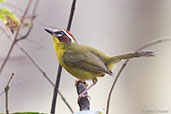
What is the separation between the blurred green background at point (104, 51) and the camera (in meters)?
0.89

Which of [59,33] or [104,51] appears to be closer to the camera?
[59,33]

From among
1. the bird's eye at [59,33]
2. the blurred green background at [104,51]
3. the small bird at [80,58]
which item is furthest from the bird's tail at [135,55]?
the blurred green background at [104,51]

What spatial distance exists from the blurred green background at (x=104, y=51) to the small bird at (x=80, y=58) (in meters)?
0.23

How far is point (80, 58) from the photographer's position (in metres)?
0.64

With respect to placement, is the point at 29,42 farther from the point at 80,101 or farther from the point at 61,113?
the point at 80,101

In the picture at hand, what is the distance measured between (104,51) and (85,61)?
13.7 inches

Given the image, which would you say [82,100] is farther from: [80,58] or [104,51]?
[104,51]

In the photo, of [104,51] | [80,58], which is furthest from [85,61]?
[104,51]

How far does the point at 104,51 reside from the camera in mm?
972

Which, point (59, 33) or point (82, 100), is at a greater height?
point (59, 33)

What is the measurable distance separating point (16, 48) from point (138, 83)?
0.45 m

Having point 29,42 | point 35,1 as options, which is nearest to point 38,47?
point 29,42

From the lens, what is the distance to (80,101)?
2.01ft

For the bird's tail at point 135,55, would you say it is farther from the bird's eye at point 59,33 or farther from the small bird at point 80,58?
the bird's eye at point 59,33
